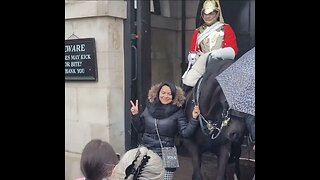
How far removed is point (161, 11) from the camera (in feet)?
21.1

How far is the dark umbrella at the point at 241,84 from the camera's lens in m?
3.80

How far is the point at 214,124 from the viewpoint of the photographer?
4.27 metres

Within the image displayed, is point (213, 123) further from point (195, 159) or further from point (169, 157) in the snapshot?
point (169, 157)

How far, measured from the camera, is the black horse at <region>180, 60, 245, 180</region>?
4.16 meters

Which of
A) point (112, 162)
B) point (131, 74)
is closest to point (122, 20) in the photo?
point (131, 74)

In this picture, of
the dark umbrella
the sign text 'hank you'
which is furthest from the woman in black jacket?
the sign text 'hank you'

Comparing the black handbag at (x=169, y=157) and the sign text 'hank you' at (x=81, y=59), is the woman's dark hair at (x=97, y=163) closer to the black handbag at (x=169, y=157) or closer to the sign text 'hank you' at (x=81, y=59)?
the black handbag at (x=169, y=157)

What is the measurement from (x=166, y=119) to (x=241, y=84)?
2.85ft

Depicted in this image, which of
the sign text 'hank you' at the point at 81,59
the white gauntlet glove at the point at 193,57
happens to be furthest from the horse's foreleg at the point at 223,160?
the sign text 'hank you' at the point at 81,59

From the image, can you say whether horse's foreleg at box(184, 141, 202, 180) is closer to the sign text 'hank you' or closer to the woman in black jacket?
the woman in black jacket

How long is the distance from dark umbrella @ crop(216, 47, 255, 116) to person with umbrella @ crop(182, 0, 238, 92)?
396 mm

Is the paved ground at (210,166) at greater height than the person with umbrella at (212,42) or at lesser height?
lesser

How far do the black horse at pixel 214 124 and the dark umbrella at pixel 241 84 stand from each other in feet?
0.53
